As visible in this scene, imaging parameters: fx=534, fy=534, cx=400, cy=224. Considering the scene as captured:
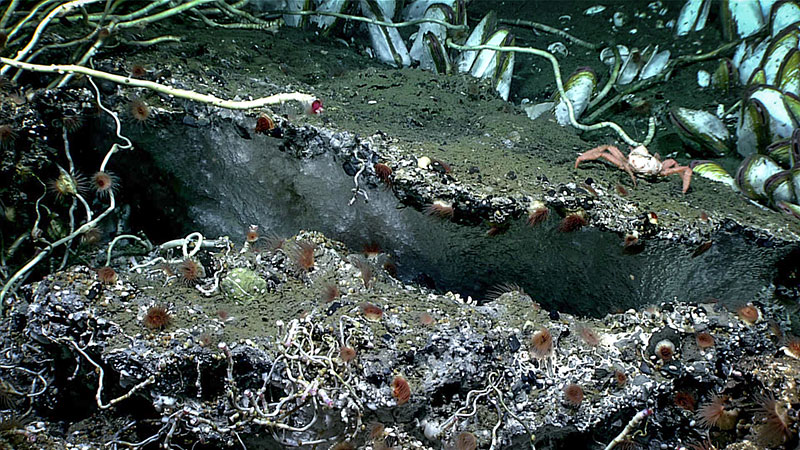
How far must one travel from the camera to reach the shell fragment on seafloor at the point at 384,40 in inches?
151

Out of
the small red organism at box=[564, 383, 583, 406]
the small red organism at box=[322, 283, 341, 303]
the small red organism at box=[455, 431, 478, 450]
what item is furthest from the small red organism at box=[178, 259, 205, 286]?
the small red organism at box=[564, 383, 583, 406]

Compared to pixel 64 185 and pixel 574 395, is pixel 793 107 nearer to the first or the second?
pixel 574 395

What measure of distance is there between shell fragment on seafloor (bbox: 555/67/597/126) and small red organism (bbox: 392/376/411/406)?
8.28ft

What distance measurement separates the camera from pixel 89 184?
286cm

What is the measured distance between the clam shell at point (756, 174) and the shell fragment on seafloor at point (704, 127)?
0.51m

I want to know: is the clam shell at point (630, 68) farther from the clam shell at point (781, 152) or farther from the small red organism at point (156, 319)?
the small red organism at point (156, 319)

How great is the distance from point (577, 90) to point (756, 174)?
1.27 m

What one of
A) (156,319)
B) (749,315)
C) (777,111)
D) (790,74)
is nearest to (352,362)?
(156,319)

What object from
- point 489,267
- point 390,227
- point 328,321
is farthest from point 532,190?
point 328,321

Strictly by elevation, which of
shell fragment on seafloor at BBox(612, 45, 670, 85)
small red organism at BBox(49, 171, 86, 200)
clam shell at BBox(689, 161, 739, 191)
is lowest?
small red organism at BBox(49, 171, 86, 200)

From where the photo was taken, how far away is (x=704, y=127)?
3.56m

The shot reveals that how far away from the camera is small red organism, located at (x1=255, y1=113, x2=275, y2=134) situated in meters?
2.62

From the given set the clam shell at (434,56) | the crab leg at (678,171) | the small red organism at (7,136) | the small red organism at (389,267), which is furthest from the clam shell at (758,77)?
the small red organism at (7,136)

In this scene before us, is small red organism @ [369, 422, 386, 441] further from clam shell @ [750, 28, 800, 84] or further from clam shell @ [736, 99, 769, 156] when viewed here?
clam shell @ [750, 28, 800, 84]
